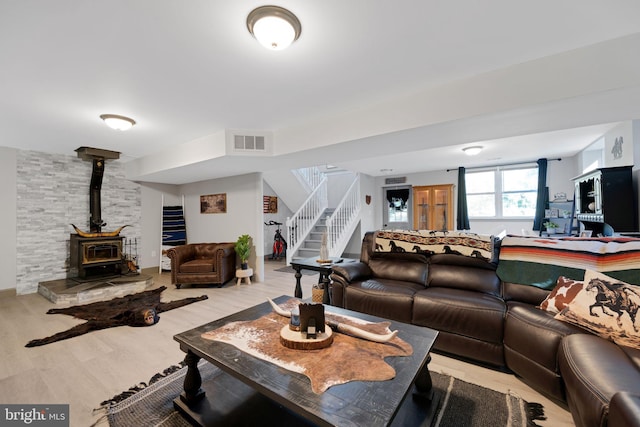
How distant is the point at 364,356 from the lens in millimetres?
1395

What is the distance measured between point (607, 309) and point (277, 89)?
297 centimetres

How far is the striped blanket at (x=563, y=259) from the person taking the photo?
1.85m

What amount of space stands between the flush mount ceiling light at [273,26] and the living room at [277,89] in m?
0.06

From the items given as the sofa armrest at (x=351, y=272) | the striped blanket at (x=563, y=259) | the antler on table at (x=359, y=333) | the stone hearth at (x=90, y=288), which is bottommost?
the stone hearth at (x=90, y=288)

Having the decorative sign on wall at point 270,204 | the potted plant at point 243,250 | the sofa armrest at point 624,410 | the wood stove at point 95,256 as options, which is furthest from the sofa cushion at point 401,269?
the decorative sign on wall at point 270,204

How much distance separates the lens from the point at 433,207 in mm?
7629

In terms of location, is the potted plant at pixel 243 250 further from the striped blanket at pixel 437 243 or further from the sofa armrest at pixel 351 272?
the striped blanket at pixel 437 243

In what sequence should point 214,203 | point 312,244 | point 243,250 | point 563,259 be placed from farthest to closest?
1. point 312,244
2. point 214,203
3. point 243,250
4. point 563,259

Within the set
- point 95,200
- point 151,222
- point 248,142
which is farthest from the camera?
point 151,222

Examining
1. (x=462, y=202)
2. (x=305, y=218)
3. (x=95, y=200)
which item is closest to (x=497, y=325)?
(x=305, y=218)

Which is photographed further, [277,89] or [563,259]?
[277,89]

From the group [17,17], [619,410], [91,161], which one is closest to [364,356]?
[619,410]

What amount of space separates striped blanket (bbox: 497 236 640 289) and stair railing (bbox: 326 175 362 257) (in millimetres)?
3970

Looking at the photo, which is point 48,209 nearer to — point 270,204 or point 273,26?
point 270,204
